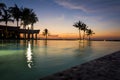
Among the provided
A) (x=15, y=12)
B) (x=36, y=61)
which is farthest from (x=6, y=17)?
(x=36, y=61)

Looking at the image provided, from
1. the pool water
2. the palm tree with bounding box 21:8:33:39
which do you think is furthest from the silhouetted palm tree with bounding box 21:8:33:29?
the pool water

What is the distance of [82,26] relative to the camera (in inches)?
3824

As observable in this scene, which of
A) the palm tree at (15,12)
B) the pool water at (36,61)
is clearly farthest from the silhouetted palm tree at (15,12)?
the pool water at (36,61)

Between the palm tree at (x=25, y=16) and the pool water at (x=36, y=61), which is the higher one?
the palm tree at (x=25, y=16)

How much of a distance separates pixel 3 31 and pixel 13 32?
5716mm

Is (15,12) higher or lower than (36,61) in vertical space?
higher

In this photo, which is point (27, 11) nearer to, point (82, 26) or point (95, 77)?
point (82, 26)

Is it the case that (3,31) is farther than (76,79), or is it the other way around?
(3,31)

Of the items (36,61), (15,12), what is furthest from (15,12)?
(36,61)

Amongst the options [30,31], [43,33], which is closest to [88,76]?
[30,31]

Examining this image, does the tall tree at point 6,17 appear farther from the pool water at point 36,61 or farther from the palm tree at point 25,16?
the pool water at point 36,61

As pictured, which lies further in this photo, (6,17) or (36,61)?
(6,17)

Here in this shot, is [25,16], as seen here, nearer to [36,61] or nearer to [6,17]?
[6,17]

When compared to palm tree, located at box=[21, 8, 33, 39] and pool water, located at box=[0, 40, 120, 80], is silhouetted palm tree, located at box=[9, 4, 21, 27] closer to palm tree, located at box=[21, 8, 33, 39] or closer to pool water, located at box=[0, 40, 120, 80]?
palm tree, located at box=[21, 8, 33, 39]
